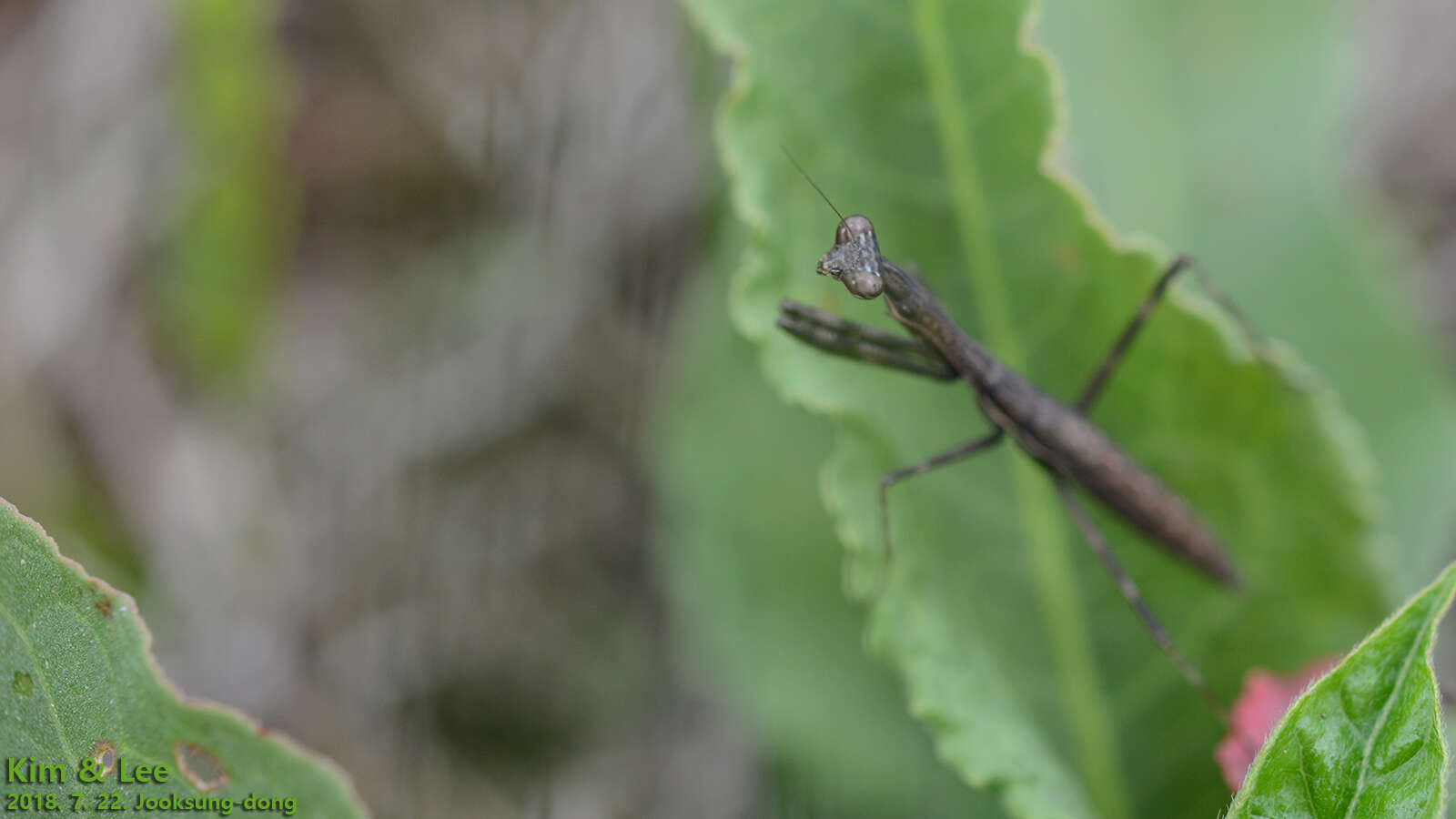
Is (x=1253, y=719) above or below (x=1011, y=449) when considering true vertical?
below

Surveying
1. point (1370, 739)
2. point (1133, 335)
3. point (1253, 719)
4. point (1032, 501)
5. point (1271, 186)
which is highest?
point (1271, 186)

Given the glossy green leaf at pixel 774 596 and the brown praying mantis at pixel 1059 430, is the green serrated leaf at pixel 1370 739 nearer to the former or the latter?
the brown praying mantis at pixel 1059 430

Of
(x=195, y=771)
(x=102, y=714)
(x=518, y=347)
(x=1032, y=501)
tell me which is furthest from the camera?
(x=518, y=347)

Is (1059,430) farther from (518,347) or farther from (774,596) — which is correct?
(518,347)

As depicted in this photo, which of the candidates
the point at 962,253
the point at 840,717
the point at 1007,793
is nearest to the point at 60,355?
the point at 840,717

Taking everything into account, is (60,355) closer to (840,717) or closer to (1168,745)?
(840,717)

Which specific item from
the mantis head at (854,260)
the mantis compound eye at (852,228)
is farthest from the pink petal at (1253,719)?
the mantis compound eye at (852,228)

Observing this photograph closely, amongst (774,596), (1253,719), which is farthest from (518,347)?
(1253,719)
